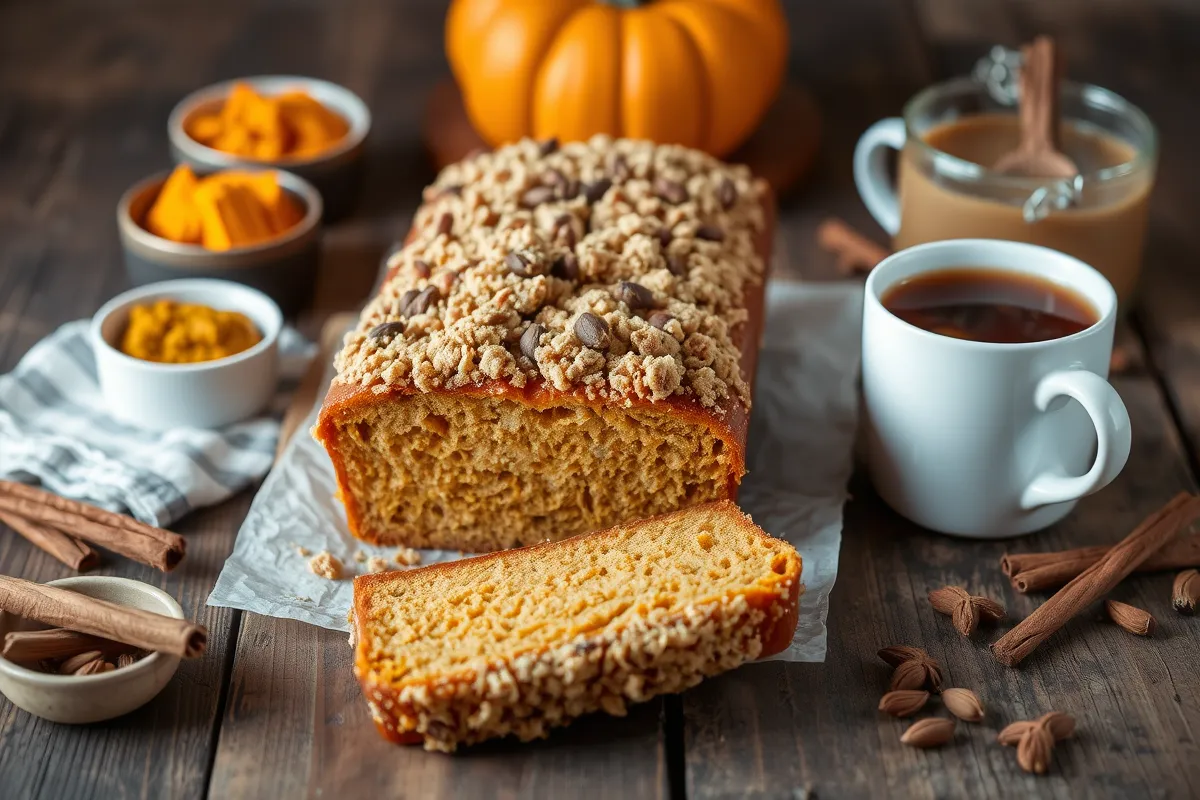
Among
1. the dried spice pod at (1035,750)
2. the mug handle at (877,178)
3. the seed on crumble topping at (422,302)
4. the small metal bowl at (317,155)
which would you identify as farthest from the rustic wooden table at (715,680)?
the seed on crumble topping at (422,302)

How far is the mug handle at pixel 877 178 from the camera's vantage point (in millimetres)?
3545

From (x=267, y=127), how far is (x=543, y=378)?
1756 mm

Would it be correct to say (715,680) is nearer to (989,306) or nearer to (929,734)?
(929,734)

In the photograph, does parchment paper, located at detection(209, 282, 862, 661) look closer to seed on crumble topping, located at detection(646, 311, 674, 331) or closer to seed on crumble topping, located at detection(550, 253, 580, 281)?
seed on crumble topping, located at detection(646, 311, 674, 331)

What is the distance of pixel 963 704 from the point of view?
223cm

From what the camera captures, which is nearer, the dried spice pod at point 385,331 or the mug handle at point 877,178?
the dried spice pod at point 385,331

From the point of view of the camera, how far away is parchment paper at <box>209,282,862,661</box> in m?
2.52

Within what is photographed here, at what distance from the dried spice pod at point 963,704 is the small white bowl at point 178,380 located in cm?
170

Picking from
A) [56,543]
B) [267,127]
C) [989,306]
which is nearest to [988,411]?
[989,306]

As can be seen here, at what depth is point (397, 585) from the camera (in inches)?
94.7

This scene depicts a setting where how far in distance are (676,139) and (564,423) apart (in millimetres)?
1499

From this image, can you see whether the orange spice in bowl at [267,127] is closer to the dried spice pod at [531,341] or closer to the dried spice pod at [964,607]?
the dried spice pod at [531,341]

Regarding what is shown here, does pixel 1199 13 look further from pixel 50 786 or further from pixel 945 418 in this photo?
pixel 50 786

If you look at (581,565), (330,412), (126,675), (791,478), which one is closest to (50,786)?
(126,675)
